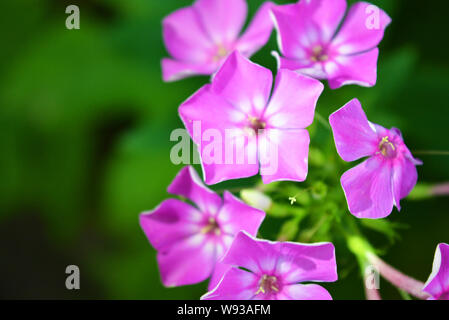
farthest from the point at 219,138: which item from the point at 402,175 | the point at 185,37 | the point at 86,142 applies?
the point at 86,142

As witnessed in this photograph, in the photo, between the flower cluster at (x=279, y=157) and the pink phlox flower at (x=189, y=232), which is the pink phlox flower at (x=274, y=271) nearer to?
the flower cluster at (x=279, y=157)

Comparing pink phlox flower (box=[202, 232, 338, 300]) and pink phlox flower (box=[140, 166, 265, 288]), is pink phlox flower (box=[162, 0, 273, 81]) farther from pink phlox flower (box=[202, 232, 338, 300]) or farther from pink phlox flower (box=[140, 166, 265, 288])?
pink phlox flower (box=[202, 232, 338, 300])

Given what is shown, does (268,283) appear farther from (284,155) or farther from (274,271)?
(284,155)

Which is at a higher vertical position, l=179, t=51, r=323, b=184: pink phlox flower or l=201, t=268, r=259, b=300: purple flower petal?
l=179, t=51, r=323, b=184: pink phlox flower

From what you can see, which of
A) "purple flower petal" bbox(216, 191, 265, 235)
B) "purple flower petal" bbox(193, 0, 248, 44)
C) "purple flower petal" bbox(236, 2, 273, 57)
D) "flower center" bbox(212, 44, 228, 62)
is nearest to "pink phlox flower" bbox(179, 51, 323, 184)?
"purple flower petal" bbox(216, 191, 265, 235)

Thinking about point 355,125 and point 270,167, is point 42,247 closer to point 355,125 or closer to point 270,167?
point 270,167

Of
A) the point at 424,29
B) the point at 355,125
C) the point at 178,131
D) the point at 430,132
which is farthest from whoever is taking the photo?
the point at 424,29

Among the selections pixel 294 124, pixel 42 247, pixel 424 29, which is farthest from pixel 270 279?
pixel 42 247
